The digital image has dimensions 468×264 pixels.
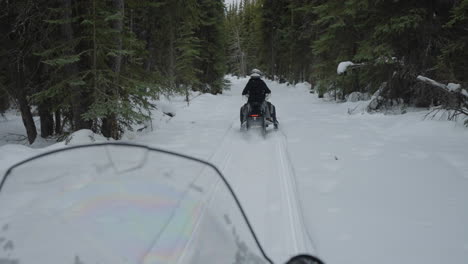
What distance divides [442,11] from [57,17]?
498 inches

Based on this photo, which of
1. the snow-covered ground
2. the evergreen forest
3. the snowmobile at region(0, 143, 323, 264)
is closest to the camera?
the snowmobile at region(0, 143, 323, 264)

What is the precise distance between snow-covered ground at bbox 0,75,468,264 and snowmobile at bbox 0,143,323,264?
125 millimetres

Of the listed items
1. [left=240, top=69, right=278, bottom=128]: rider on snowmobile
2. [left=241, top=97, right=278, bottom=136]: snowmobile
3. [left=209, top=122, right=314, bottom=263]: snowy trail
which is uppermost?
[left=240, top=69, right=278, bottom=128]: rider on snowmobile

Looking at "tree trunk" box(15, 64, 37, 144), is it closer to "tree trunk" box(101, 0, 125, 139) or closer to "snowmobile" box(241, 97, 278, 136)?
"tree trunk" box(101, 0, 125, 139)

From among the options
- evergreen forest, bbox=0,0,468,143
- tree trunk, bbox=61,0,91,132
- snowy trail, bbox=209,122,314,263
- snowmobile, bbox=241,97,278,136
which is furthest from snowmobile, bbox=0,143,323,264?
snowmobile, bbox=241,97,278,136

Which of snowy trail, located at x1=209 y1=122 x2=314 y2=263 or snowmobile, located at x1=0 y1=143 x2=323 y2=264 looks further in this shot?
snowy trail, located at x1=209 y1=122 x2=314 y2=263

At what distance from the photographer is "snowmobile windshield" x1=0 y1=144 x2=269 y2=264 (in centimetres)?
158

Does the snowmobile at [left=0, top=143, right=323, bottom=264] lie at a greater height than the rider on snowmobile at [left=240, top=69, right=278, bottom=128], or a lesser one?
lesser

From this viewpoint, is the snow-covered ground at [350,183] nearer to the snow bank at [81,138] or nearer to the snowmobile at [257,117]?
the snow bank at [81,138]

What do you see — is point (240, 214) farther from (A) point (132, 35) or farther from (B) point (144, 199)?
(A) point (132, 35)

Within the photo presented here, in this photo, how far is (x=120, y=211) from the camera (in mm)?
1699

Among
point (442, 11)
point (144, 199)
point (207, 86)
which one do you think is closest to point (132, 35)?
point (144, 199)

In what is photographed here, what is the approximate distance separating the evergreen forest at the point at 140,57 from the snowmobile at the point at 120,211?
548 cm

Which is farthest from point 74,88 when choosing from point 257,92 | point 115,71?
point 257,92
